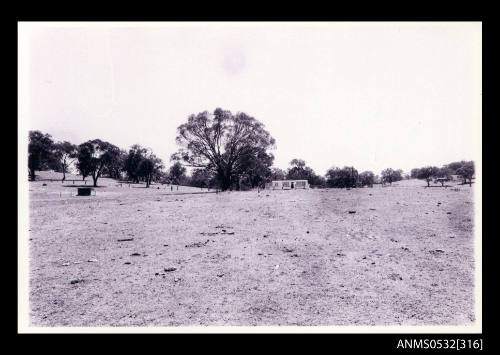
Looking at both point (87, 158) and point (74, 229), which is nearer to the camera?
point (74, 229)

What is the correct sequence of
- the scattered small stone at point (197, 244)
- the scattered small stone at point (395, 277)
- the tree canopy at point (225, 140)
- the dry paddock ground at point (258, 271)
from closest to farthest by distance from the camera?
the dry paddock ground at point (258, 271), the scattered small stone at point (395, 277), the scattered small stone at point (197, 244), the tree canopy at point (225, 140)

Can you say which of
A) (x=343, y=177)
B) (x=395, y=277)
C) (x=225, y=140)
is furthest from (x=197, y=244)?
(x=343, y=177)

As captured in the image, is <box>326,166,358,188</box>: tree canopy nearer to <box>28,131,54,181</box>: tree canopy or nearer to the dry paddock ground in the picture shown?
<box>28,131,54,181</box>: tree canopy

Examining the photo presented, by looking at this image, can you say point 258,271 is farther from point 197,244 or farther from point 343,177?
point 343,177

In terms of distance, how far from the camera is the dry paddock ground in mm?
4070

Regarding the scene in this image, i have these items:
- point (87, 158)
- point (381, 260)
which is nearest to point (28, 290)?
point (381, 260)

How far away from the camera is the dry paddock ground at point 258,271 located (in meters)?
4.07

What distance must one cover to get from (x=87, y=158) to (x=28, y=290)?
146 ft

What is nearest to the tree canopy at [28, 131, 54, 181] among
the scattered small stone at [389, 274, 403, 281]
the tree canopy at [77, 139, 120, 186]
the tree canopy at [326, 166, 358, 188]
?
the tree canopy at [77, 139, 120, 186]

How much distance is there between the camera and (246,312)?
409 centimetres

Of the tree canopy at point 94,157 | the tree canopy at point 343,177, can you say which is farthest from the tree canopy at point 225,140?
the tree canopy at point 343,177

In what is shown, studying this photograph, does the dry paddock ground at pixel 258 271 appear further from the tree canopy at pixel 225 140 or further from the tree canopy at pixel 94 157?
the tree canopy at pixel 94 157
